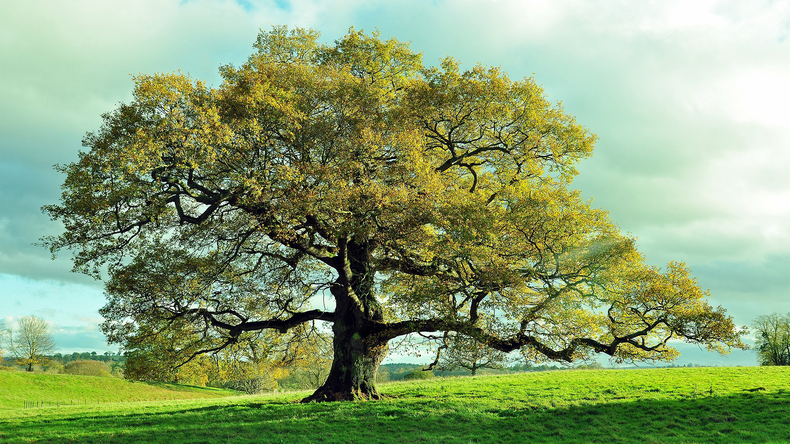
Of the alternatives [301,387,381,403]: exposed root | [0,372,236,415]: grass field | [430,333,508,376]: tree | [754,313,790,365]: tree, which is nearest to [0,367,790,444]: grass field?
[301,387,381,403]: exposed root

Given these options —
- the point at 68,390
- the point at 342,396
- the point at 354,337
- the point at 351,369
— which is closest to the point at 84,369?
the point at 68,390

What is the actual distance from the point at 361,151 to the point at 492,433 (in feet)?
33.5

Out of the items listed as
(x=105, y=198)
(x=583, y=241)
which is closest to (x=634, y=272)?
(x=583, y=241)

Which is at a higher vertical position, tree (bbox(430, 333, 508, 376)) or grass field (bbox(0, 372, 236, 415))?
tree (bbox(430, 333, 508, 376))

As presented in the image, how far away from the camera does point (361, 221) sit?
15.4m

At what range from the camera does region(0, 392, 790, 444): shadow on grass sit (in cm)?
1378

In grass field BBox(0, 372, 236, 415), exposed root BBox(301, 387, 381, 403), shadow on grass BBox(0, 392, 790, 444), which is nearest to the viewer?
shadow on grass BBox(0, 392, 790, 444)

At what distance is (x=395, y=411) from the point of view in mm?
16625

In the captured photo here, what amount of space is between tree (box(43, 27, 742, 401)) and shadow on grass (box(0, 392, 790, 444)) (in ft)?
7.73

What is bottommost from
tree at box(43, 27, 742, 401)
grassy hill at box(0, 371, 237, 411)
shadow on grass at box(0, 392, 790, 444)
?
grassy hill at box(0, 371, 237, 411)

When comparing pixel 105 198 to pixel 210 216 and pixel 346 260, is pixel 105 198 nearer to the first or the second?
pixel 210 216

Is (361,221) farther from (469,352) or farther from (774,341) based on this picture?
(774,341)

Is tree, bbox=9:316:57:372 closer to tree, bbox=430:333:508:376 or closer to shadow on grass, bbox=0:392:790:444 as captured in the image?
shadow on grass, bbox=0:392:790:444

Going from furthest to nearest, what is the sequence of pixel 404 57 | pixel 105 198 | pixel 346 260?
1. pixel 404 57
2. pixel 346 260
3. pixel 105 198
